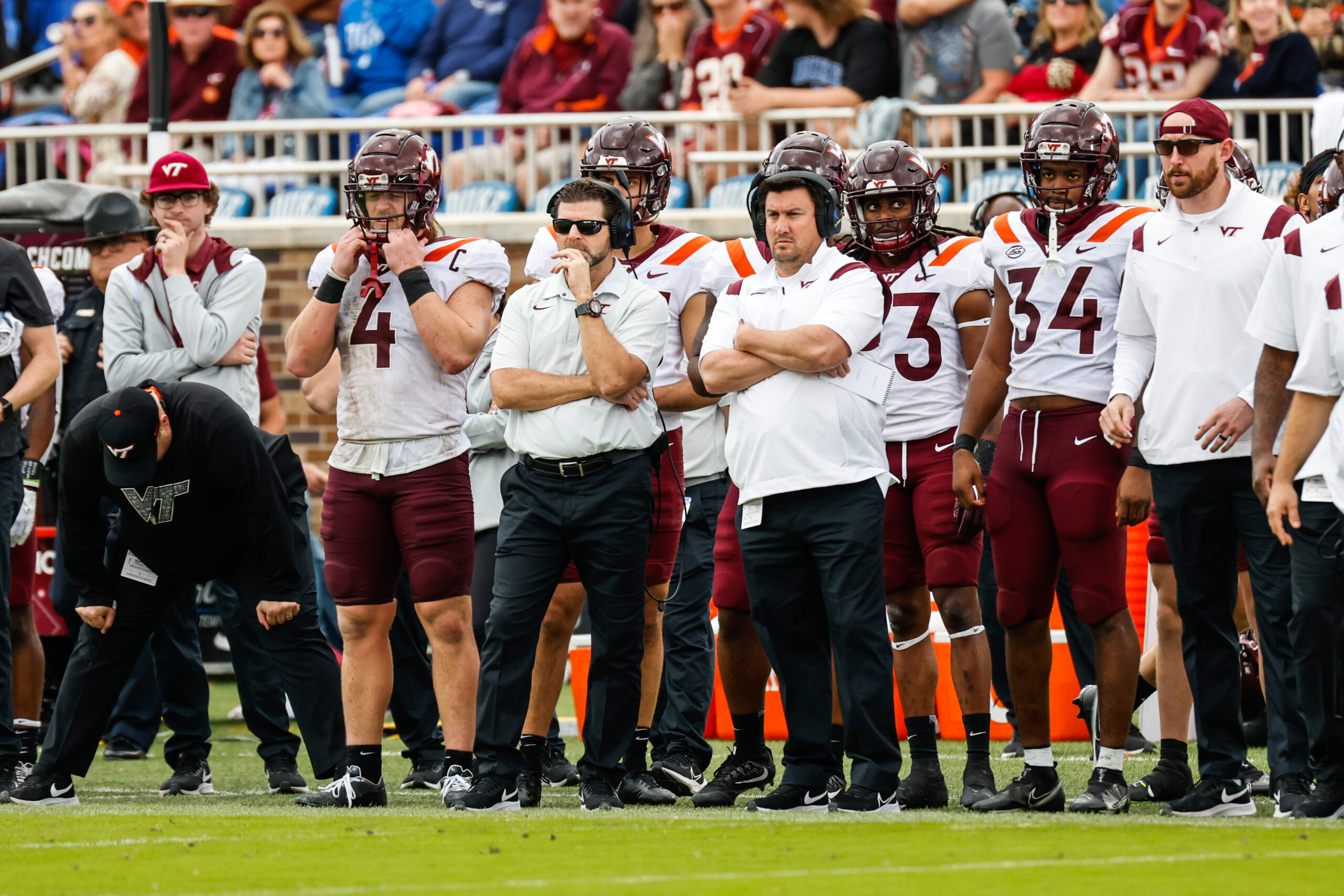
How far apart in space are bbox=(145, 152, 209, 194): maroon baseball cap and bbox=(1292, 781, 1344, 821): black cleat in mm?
4705

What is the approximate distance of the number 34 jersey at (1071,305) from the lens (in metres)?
6.42

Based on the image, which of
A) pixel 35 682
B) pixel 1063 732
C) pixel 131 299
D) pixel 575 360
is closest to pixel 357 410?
pixel 575 360

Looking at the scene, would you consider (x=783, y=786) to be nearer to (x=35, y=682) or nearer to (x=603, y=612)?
(x=603, y=612)

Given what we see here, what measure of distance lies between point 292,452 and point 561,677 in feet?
6.60

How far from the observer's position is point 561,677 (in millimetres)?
6777

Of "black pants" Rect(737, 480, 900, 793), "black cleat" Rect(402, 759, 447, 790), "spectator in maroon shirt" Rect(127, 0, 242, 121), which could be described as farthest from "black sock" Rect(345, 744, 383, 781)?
"spectator in maroon shirt" Rect(127, 0, 242, 121)

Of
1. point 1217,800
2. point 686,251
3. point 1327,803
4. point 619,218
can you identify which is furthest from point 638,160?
point 1327,803

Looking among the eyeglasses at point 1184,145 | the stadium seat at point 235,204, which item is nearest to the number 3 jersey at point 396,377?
the eyeglasses at point 1184,145

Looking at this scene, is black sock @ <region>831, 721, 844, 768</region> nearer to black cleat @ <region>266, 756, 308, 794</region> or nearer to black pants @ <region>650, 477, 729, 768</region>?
black pants @ <region>650, 477, 729, 768</region>

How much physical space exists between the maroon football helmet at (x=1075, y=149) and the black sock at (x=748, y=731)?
201cm

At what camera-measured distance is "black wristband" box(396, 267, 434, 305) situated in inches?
261

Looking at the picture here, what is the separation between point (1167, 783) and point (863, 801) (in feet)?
3.53

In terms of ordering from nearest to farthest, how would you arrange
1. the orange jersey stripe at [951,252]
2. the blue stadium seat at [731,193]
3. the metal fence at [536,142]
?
the orange jersey stripe at [951,252], the metal fence at [536,142], the blue stadium seat at [731,193]

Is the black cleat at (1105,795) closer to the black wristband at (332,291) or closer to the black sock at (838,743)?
the black sock at (838,743)
